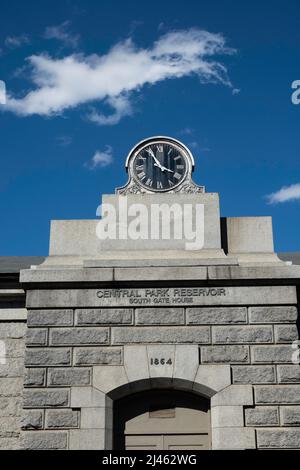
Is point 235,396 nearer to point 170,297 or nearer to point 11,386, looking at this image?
point 170,297

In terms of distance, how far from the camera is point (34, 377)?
12281 millimetres

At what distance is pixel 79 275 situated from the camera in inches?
499

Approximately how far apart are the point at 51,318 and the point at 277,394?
14.5 feet

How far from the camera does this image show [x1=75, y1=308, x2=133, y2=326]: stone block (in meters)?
12.5

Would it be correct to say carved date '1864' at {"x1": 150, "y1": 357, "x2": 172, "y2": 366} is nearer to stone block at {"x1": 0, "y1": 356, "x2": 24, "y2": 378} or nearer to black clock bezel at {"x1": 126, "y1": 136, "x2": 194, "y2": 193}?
stone block at {"x1": 0, "y1": 356, "x2": 24, "y2": 378}

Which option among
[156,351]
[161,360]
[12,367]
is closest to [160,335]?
[156,351]

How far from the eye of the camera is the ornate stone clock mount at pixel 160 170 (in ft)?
44.8

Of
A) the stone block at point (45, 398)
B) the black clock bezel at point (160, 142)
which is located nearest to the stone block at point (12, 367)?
the stone block at point (45, 398)

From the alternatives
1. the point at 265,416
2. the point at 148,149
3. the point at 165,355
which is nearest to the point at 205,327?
the point at 165,355

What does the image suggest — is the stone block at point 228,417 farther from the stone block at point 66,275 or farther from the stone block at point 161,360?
the stone block at point 66,275

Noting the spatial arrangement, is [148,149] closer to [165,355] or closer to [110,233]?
[110,233]

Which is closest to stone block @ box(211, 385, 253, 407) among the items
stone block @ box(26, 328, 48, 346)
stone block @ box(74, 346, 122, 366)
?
stone block @ box(74, 346, 122, 366)

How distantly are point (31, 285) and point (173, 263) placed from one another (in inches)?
109

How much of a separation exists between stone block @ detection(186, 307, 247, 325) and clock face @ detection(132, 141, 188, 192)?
2.68 metres
